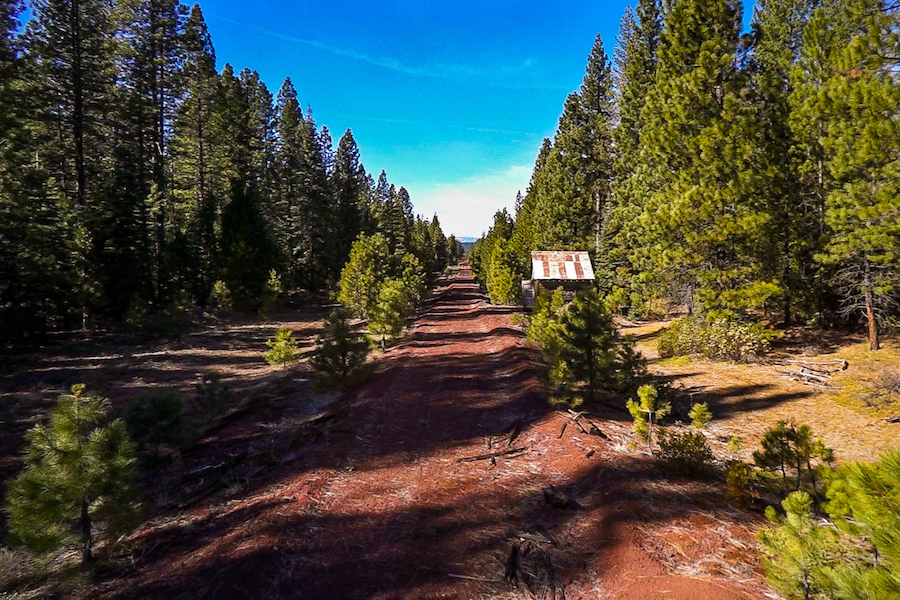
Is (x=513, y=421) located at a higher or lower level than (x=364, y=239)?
lower

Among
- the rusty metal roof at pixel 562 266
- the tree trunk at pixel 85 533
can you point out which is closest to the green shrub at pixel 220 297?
the rusty metal roof at pixel 562 266

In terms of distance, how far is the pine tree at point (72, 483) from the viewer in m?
4.21

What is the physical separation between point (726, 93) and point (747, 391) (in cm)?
1001

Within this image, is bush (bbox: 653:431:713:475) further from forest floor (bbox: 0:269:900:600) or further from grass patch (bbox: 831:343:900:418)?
grass patch (bbox: 831:343:900:418)

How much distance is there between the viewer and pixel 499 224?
6284 centimetres

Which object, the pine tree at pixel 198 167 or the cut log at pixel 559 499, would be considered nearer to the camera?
the cut log at pixel 559 499

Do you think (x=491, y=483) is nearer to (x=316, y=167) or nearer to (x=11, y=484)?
(x=11, y=484)

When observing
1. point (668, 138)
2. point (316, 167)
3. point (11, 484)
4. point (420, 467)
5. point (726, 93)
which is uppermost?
point (316, 167)

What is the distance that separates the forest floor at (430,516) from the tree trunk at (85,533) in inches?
9.4

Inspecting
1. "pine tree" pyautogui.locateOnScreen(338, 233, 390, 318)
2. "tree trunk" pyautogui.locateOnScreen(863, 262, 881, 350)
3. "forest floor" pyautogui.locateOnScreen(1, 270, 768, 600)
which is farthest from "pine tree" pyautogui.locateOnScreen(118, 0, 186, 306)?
"tree trunk" pyautogui.locateOnScreen(863, 262, 881, 350)

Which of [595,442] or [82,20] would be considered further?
[82,20]

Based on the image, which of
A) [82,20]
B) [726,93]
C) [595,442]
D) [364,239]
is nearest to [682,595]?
[595,442]

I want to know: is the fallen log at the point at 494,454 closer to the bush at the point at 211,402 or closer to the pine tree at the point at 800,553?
the pine tree at the point at 800,553

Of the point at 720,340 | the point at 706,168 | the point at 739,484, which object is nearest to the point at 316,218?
the point at 706,168
